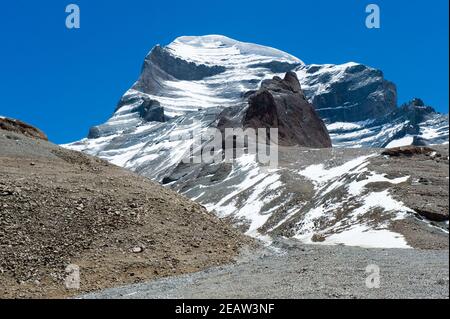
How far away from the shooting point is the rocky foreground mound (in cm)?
3284

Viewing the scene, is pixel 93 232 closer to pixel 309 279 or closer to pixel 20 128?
pixel 309 279

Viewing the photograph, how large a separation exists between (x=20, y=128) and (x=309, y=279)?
1707 inches

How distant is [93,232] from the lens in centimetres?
3694

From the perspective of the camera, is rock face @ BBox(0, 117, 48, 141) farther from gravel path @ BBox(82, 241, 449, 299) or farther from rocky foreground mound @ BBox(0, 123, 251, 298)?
gravel path @ BBox(82, 241, 449, 299)

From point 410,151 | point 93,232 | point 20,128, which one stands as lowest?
point 93,232

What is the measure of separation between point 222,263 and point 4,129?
33094 mm

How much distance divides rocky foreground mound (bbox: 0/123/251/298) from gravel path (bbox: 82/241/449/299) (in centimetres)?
238

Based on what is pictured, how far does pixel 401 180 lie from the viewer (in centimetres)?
9444

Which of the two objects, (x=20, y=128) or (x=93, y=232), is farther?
(x=20, y=128)

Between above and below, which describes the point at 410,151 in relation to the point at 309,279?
above

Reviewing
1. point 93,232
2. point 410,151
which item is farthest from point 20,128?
point 410,151

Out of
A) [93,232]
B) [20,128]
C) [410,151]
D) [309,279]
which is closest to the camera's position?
[309,279]
